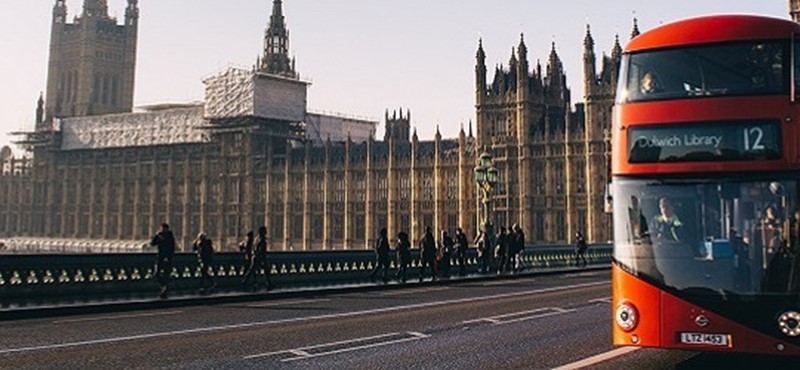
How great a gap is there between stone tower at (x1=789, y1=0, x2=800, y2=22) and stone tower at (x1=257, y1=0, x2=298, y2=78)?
63.7 m

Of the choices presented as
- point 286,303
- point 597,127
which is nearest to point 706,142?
point 286,303

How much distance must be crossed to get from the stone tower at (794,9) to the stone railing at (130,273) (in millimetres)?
52696

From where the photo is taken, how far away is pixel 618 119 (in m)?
8.82

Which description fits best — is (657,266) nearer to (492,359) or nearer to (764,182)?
(764,182)

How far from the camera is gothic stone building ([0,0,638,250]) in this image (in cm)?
6750

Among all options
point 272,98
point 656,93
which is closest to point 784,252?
point 656,93

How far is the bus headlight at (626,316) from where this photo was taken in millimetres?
8164

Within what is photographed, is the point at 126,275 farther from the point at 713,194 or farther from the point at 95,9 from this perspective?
the point at 95,9

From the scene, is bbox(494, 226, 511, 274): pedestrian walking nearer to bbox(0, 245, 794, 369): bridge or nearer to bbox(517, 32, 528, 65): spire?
bbox(0, 245, 794, 369): bridge

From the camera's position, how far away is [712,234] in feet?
25.9

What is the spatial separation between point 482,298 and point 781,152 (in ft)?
38.5

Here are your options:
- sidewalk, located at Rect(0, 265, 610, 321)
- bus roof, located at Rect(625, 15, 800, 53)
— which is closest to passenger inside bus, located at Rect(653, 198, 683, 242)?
bus roof, located at Rect(625, 15, 800, 53)

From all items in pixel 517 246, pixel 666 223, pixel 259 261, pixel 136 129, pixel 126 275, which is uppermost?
pixel 136 129

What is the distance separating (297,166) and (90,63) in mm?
67711
